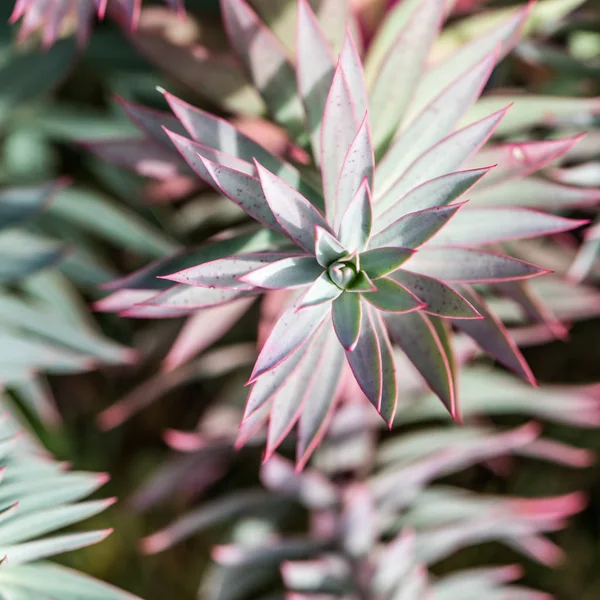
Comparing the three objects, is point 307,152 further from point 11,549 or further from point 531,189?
point 11,549

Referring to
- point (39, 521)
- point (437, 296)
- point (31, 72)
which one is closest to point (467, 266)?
point (437, 296)

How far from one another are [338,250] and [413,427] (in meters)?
0.82

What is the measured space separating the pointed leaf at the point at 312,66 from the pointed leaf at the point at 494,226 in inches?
5.6

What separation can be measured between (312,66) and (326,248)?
0.62 ft

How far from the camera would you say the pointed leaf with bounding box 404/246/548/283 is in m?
0.50

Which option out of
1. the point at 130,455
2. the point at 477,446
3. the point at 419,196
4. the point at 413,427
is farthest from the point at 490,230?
the point at 130,455

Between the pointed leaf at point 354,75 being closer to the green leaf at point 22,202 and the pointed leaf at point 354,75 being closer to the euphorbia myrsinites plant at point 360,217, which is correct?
the euphorbia myrsinites plant at point 360,217

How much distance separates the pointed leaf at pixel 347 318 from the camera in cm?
46

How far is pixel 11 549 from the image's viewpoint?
52 cm

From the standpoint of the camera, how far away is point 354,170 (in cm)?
48

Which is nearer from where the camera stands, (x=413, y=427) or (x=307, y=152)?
(x=307, y=152)

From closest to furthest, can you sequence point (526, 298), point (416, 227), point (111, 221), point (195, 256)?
point (416, 227) < point (195, 256) < point (526, 298) < point (111, 221)

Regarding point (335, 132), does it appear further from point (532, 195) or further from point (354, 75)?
point (532, 195)

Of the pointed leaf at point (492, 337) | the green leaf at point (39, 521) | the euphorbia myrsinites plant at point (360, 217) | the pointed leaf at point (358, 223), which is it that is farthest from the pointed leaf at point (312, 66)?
the green leaf at point (39, 521)
